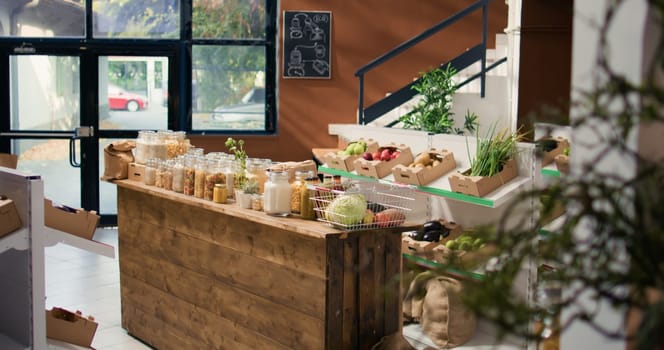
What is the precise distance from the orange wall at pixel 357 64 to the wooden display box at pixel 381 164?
4246 mm

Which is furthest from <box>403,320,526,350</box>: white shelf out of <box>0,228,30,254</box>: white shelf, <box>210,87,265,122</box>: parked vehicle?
<box>210,87,265,122</box>: parked vehicle

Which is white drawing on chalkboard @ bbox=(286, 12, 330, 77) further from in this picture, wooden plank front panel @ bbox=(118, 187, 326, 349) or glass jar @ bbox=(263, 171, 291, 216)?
glass jar @ bbox=(263, 171, 291, 216)

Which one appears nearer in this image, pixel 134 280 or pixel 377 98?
pixel 134 280

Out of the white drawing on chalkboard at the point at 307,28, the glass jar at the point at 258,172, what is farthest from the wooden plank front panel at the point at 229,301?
the white drawing on chalkboard at the point at 307,28

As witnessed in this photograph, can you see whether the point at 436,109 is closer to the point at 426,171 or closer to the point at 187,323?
the point at 426,171

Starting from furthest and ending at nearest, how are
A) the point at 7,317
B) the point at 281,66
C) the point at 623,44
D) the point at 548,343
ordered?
the point at 281,66
the point at 548,343
the point at 7,317
the point at 623,44

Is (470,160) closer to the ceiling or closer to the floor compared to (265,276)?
closer to the ceiling

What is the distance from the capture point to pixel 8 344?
343 cm

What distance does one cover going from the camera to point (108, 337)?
18.3ft

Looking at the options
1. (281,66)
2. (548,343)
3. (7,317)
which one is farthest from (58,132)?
(548,343)

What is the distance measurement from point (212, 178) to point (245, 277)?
24.5 inches

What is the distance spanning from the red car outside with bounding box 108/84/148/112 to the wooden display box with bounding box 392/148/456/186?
5368 millimetres

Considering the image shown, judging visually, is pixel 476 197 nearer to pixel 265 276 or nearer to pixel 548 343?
pixel 548 343

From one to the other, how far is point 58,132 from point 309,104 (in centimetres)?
287
